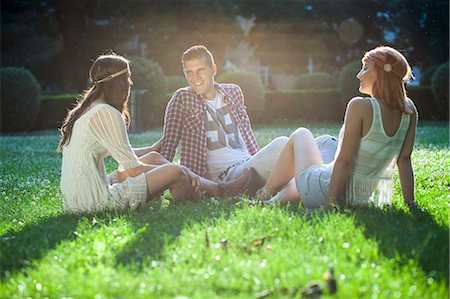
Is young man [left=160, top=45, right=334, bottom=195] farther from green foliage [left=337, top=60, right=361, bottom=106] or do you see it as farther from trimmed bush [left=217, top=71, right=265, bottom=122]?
green foliage [left=337, top=60, right=361, bottom=106]

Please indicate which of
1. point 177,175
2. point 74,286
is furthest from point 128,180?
point 74,286

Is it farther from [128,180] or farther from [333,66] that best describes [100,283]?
[333,66]

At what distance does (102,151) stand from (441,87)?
18.4 metres

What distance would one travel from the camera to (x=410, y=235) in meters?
4.50

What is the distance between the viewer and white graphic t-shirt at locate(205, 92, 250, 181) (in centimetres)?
707

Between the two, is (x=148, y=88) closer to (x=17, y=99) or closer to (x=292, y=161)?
(x=17, y=99)

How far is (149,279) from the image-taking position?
3.64 m

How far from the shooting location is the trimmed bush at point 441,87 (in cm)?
2222

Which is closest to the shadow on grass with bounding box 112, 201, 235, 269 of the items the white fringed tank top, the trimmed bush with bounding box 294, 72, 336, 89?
the white fringed tank top

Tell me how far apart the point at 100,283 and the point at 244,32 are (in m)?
32.8

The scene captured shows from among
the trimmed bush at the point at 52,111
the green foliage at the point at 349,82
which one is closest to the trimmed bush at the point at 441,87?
the green foliage at the point at 349,82

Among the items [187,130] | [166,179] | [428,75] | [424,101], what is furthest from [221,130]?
[428,75]

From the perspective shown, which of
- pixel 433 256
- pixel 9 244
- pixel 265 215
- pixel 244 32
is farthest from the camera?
pixel 244 32

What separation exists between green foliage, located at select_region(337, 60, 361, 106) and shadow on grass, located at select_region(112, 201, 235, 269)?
1798cm
